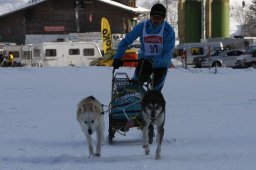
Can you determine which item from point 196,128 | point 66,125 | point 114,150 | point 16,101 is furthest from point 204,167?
point 16,101

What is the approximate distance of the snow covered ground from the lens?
235 inches

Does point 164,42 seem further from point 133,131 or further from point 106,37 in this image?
point 106,37

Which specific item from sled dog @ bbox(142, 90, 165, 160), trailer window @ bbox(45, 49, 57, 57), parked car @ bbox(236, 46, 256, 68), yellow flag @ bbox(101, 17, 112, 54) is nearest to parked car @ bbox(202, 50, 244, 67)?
parked car @ bbox(236, 46, 256, 68)

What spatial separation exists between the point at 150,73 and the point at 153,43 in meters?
0.42

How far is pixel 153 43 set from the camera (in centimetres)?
716

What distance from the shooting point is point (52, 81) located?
19.3 m

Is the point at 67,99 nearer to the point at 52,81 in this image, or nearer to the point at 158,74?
the point at 52,81

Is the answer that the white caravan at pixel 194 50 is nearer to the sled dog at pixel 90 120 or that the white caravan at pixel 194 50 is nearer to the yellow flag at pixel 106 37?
the yellow flag at pixel 106 37

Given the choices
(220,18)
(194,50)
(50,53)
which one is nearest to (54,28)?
(220,18)

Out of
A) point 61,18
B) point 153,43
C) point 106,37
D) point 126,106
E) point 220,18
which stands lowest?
point 126,106

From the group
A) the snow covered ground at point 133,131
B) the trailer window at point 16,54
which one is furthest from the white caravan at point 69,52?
the snow covered ground at point 133,131

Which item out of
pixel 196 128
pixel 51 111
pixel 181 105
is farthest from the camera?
pixel 181 105

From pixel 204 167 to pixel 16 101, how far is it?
28.0 ft

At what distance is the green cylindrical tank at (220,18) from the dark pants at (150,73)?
4452 cm
